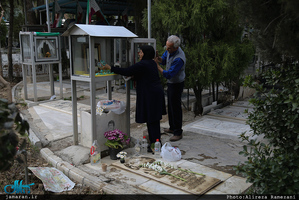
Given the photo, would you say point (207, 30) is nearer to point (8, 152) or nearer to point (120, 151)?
point (120, 151)

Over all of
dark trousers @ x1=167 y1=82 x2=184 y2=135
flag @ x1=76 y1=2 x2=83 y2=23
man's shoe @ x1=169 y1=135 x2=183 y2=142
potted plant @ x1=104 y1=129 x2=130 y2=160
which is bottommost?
man's shoe @ x1=169 y1=135 x2=183 y2=142

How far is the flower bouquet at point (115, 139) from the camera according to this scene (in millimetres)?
4797

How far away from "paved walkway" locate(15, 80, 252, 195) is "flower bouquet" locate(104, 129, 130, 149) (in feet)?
0.90

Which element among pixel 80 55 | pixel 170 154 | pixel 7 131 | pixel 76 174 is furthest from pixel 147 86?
pixel 7 131

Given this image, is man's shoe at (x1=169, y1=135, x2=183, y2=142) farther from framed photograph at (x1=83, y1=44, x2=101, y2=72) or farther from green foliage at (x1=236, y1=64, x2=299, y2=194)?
green foliage at (x1=236, y1=64, x2=299, y2=194)

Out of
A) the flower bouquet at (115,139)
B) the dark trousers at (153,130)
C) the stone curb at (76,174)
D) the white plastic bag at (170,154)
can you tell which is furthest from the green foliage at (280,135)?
the flower bouquet at (115,139)

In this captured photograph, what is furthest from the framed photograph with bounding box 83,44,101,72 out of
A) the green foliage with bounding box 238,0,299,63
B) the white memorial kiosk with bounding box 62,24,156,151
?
the green foliage with bounding box 238,0,299,63

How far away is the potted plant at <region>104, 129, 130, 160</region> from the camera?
189 inches

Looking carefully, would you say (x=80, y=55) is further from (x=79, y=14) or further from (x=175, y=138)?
(x=79, y=14)

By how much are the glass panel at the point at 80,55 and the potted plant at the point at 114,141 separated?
1102 millimetres

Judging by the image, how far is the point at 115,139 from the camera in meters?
4.84

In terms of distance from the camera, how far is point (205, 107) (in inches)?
301

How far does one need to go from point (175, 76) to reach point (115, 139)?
68.2 inches

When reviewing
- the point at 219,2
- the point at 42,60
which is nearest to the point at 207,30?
the point at 219,2
